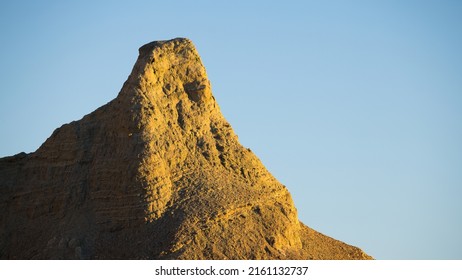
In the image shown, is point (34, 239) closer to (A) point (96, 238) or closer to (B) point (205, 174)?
(A) point (96, 238)

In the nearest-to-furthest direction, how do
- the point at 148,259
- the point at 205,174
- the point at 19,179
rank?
the point at 148,259, the point at 205,174, the point at 19,179

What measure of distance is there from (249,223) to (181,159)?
4.60 meters

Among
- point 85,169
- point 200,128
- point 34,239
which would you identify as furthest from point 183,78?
point 34,239

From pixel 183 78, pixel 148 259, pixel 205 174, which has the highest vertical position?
pixel 183 78

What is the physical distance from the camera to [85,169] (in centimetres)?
6162

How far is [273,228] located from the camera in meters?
58.8

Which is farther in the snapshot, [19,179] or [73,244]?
[19,179]

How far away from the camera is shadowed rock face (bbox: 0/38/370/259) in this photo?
5741 cm

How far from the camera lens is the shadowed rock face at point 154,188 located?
5741 centimetres

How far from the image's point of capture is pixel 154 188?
191ft

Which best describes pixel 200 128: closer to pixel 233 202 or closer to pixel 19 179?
pixel 233 202

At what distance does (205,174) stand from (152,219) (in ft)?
13.1

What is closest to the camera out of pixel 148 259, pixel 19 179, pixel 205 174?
pixel 148 259

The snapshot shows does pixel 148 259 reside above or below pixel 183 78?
below
